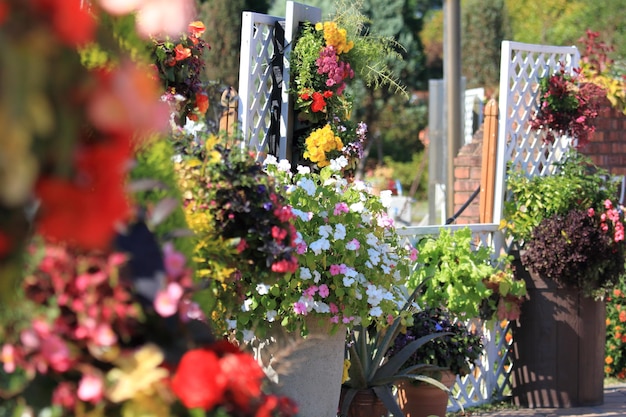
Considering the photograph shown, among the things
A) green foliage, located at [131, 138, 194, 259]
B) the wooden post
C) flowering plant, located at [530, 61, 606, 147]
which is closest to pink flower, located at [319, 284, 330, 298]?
green foliage, located at [131, 138, 194, 259]

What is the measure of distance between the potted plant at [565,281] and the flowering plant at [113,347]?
14.2 ft

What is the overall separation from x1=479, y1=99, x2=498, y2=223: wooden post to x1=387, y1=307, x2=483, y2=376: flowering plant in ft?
4.50

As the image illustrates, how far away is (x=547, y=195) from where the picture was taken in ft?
18.3

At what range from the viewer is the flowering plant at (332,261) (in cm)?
347

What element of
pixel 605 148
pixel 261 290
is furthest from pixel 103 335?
pixel 605 148

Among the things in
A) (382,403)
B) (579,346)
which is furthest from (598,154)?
(382,403)

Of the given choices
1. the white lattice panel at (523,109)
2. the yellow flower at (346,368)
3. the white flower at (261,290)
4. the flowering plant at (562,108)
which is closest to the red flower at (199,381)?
the white flower at (261,290)

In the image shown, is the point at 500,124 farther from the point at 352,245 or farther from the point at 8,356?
the point at 8,356

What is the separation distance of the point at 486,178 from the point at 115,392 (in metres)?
4.90

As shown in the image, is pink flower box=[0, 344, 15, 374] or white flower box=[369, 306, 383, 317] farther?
white flower box=[369, 306, 383, 317]

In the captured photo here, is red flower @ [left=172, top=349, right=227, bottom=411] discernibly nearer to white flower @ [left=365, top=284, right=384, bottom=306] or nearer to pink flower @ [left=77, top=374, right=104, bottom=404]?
pink flower @ [left=77, top=374, right=104, bottom=404]

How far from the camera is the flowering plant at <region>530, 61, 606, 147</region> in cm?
606

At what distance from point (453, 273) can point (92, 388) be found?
401 cm

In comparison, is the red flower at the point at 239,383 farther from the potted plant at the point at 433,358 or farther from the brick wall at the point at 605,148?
the brick wall at the point at 605,148
